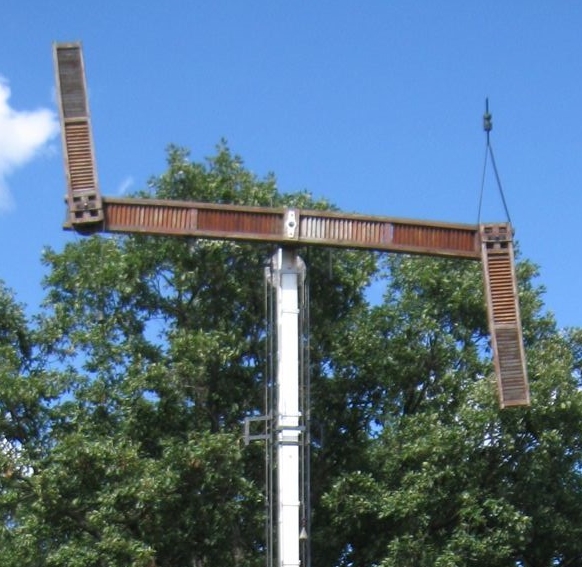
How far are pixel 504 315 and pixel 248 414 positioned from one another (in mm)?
7797

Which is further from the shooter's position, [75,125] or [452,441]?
[452,441]

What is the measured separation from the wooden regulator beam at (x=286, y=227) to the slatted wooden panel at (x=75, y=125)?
0.01 meters

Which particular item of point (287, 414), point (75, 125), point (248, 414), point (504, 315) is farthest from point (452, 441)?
point (75, 125)

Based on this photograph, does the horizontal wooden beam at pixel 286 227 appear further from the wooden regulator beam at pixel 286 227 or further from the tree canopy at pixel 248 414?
the tree canopy at pixel 248 414

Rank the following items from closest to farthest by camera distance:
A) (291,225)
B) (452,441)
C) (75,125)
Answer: (291,225)
(75,125)
(452,441)

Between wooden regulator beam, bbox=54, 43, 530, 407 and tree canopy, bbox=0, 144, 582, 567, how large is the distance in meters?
5.75

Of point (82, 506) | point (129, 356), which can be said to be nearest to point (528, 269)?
point (129, 356)

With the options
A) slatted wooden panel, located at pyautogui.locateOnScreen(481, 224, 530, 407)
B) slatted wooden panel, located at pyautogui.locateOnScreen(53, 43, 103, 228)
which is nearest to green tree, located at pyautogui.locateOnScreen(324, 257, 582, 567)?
slatted wooden panel, located at pyautogui.locateOnScreen(481, 224, 530, 407)

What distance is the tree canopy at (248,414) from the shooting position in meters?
20.0

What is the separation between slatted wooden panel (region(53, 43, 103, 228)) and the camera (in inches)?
564

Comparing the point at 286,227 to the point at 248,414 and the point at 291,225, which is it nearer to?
the point at 291,225

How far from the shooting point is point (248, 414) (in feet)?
70.5

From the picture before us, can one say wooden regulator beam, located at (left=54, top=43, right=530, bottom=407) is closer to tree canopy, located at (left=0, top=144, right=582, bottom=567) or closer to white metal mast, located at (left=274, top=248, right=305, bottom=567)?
white metal mast, located at (left=274, top=248, right=305, bottom=567)

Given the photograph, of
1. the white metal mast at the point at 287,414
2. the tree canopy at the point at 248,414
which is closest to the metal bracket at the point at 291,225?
the white metal mast at the point at 287,414
